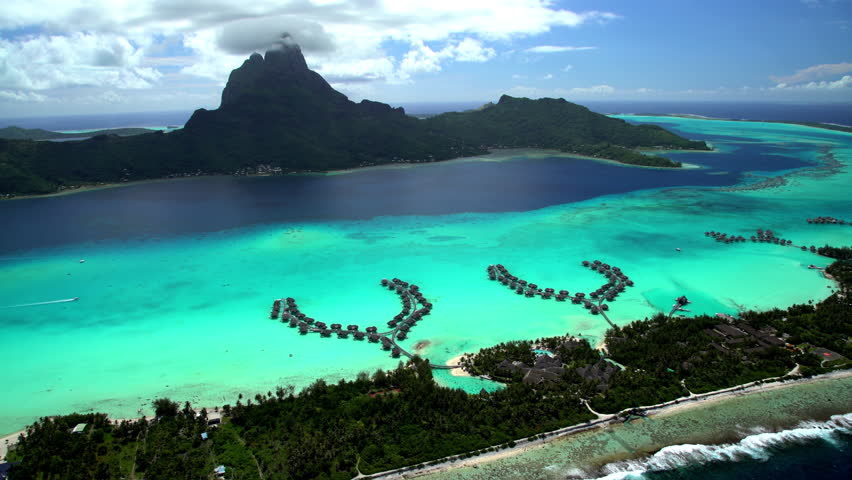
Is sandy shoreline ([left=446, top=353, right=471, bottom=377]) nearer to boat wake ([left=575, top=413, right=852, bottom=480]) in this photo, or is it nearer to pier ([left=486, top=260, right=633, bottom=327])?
boat wake ([left=575, top=413, right=852, bottom=480])

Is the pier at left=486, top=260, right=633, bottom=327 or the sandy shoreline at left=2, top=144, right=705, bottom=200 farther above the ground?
the sandy shoreline at left=2, top=144, right=705, bottom=200

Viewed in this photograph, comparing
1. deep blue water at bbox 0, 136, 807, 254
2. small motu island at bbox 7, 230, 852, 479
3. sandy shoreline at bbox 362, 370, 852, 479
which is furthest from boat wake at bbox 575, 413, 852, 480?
deep blue water at bbox 0, 136, 807, 254

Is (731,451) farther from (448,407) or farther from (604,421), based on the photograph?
(448,407)

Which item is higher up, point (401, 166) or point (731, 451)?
point (401, 166)

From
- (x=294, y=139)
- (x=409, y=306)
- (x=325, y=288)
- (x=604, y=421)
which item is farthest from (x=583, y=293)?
(x=294, y=139)

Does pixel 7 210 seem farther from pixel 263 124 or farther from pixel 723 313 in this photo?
Answer: pixel 723 313

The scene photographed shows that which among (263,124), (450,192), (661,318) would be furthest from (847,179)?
(263,124)
